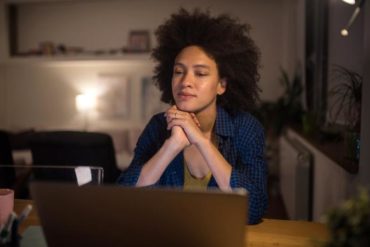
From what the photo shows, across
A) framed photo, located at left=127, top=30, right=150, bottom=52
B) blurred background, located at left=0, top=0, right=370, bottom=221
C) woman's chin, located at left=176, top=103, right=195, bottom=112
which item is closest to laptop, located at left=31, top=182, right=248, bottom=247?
woman's chin, located at left=176, top=103, right=195, bottom=112

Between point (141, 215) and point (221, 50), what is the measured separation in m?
0.74

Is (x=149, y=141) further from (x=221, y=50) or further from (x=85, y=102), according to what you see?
(x=85, y=102)

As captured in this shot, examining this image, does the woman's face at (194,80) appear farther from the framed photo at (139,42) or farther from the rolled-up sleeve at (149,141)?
the framed photo at (139,42)

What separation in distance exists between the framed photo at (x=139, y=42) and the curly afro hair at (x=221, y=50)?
Answer: 9.72ft

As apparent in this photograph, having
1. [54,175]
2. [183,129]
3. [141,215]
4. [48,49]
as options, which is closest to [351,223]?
[141,215]

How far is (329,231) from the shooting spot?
436 millimetres

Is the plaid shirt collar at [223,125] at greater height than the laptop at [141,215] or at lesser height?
greater

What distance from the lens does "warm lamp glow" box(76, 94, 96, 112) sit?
411 cm

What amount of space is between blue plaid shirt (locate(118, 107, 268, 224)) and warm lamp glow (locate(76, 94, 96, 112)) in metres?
3.02

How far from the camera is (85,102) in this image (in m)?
4.16

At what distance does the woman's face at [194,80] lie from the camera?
1079mm

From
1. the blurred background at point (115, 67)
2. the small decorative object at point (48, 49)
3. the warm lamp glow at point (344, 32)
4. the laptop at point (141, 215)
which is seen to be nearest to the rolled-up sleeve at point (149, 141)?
the laptop at point (141, 215)

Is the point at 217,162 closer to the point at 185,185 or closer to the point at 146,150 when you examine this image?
the point at 185,185

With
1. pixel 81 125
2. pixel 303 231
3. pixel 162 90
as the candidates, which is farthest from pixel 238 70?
pixel 81 125
